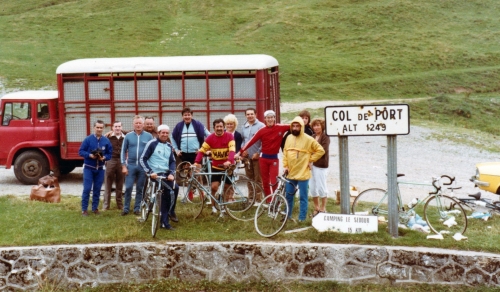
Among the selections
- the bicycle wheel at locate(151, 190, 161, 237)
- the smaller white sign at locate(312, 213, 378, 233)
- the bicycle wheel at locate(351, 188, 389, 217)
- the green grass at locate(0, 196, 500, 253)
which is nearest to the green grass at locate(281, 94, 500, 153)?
the bicycle wheel at locate(351, 188, 389, 217)

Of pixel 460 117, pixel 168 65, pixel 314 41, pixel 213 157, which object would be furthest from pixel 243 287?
pixel 314 41

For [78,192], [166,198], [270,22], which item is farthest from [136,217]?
[270,22]

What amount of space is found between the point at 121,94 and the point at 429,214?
28.3 ft

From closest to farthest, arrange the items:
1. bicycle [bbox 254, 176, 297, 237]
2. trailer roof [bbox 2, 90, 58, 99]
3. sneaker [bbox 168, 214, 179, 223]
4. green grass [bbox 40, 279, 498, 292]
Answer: green grass [bbox 40, 279, 498, 292]
bicycle [bbox 254, 176, 297, 237]
sneaker [bbox 168, 214, 179, 223]
trailer roof [bbox 2, 90, 58, 99]

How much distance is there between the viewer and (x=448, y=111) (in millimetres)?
34250

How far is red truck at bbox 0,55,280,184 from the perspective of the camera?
16516mm

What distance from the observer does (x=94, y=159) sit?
12141 mm

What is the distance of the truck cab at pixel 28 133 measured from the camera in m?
17.1

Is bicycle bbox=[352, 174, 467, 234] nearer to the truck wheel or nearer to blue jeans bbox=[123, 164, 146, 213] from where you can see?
blue jeans bbox=[123, 164, 146, 213]

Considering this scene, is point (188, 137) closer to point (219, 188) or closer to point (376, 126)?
point (219, 188)

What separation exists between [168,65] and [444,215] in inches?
315

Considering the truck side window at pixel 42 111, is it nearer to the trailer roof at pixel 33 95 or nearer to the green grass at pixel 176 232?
the trailer roof at pixel 33 95

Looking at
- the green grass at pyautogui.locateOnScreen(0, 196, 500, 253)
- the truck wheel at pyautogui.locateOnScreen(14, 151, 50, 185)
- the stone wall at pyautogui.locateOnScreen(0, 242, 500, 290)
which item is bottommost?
the stone wall at pyautogui.locateOnScreen(0, 242, 500, 290)

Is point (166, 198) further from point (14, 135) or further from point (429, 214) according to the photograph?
point (14, 135)
